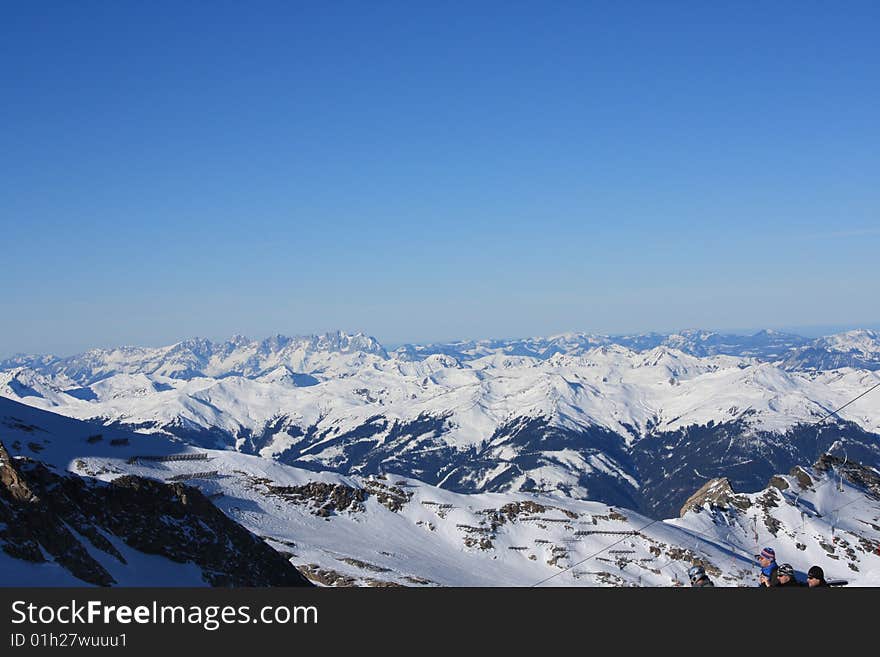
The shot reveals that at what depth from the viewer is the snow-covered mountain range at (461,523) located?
107 meters

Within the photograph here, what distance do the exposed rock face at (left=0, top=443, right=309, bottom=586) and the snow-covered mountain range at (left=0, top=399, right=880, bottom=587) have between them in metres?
1.31

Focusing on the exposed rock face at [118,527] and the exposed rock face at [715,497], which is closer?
the exposed rock face at [118,527]

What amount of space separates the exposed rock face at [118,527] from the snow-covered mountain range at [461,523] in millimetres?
1310

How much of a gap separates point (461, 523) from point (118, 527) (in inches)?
3861

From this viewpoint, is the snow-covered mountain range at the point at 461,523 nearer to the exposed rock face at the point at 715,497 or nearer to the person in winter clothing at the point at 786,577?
the exposed rock face at the point at 715,497

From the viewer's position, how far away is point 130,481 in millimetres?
58125

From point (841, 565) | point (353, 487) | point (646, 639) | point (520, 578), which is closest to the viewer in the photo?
point (646, 639)

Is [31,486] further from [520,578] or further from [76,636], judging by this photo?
[520,578]

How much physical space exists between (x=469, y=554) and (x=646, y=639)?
4622 inches

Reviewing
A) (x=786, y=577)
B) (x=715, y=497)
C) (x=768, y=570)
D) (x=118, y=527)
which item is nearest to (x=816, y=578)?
(x=786, y=577)

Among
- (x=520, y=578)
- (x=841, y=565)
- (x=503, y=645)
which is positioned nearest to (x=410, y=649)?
(x=503, y=645)

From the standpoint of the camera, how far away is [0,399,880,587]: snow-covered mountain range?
106625 millimetres

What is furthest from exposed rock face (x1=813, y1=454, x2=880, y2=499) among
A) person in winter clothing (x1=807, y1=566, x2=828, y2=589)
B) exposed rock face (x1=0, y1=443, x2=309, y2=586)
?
person in winter clothing (x1=807, y1=566, x2=828, y2=589)

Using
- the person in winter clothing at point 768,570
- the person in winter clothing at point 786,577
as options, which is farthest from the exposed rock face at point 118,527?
the person in winter clothing at point 786,577
